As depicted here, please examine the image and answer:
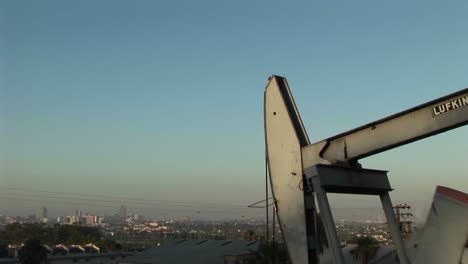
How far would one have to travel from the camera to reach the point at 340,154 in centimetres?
1247

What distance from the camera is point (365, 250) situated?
2983 cm

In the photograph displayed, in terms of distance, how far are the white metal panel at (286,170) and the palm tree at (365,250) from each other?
19296mm

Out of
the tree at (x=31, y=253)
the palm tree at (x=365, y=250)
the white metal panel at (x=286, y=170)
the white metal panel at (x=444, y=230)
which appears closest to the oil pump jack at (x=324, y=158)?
the white metal panel at (x=286, y=170)

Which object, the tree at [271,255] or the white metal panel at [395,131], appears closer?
the white metal panel at [395,131]

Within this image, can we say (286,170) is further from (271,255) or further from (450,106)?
(271,255)

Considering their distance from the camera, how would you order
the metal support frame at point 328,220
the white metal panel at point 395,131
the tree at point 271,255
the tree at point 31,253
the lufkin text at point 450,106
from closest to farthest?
the lufkin text at point 450,106
the white metal panel at point 395,131
the metal support frame at point 328,220
the tree at point 271,255
the tree at point 31,253

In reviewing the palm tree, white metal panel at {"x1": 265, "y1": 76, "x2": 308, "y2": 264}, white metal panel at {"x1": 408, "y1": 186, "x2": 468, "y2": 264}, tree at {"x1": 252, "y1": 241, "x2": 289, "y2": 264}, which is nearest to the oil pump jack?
white metal panel at {"x1": 265, "y1": 76, "x2": 308, "y2": 264}

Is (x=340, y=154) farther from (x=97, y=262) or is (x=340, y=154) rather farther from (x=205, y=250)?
(x=97, y=262)

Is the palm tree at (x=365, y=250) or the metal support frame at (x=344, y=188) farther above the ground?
the metal support frame at (x=344, y=188)

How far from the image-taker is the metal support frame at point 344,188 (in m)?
11.3

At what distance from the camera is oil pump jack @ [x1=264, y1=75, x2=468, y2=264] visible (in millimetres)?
11219

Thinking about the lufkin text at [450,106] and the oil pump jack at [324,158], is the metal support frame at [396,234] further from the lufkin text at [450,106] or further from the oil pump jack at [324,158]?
the lufkin text at [450,106]

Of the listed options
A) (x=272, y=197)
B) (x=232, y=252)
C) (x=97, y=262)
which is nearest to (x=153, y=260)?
(x=232, y=252)

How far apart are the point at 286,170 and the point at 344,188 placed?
1.54 m
